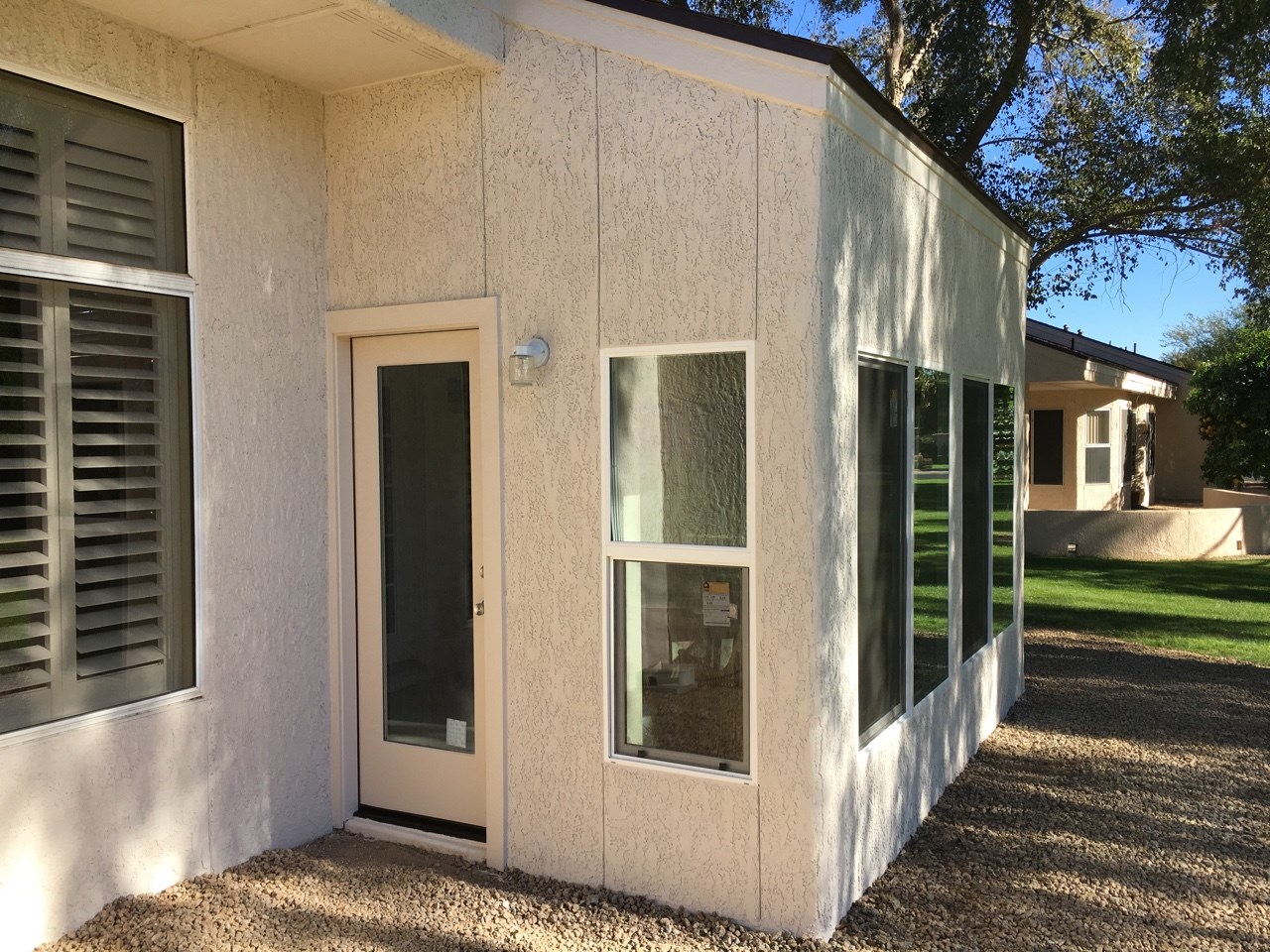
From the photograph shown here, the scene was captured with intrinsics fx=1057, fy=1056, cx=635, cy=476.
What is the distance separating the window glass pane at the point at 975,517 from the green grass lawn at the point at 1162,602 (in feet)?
15.2

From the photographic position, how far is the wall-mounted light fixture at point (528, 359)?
4.53 m

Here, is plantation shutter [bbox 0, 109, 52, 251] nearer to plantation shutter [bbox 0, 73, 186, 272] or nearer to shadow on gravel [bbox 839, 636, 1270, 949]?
plantation shutter [bbox 0, 73, 186, 272]

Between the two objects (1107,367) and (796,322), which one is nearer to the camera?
(796,322)

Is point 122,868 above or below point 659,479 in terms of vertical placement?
below

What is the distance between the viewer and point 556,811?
468 cm

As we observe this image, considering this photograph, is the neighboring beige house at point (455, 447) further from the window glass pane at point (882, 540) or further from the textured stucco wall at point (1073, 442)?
the textured stucco wall at point (1073, 442)

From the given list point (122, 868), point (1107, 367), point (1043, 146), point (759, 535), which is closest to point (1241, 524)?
point (1107, 367)

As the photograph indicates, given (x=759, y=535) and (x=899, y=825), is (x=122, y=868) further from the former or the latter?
(x=899, y=825)

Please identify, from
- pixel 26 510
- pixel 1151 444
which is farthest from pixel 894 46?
pixel 1151 444

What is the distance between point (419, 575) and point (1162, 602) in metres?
11.2

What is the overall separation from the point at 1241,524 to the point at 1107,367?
346 centimetres

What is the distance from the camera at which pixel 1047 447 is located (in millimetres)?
21141

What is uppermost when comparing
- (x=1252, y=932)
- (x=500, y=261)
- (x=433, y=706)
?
(x=500, y=261)

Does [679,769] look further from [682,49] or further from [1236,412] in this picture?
[1236,412]
